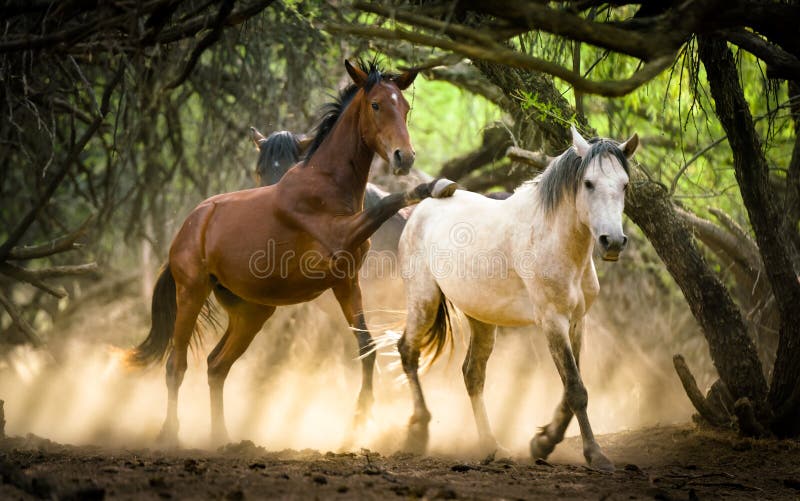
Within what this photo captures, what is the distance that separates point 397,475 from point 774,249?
10.1 feet

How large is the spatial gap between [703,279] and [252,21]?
5.07 metres

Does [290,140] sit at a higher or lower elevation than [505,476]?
higher

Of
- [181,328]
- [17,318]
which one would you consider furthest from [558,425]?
[17,318]

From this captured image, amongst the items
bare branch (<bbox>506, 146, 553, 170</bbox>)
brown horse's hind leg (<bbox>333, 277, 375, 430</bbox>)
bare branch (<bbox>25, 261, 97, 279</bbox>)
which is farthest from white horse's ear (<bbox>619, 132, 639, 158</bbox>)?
bare branch (<bbox>25, 261, 97, 279</bbox>)

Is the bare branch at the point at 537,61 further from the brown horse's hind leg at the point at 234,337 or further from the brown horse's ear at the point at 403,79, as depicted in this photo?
the brown horse's hind leg at the point at 234,337

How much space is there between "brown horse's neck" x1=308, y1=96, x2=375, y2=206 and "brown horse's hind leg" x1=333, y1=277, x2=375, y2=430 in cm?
60

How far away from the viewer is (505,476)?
14.0ft

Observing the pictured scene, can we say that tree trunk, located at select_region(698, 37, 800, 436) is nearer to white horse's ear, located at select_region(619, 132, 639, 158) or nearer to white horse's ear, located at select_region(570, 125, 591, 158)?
white horse's ear, located at select_region(619, 132, 639, 158)

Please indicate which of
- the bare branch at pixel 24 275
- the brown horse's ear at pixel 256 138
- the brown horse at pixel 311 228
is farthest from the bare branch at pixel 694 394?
the bare branch at pixel 24 275

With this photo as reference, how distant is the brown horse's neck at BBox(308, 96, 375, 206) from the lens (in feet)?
19.2

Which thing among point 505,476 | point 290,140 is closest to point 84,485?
point 505,476

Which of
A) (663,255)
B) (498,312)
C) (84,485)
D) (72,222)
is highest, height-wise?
(72,222)

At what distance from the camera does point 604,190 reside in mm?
4652

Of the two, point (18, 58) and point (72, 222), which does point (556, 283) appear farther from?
point (72, 222)
